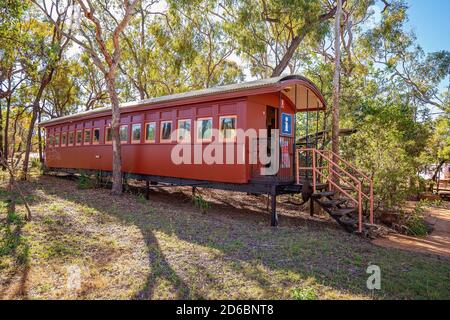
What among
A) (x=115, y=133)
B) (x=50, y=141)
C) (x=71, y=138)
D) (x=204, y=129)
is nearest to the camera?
(x=204, y=129)

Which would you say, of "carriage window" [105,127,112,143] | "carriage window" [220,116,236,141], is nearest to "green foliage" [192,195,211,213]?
"carriage window" [220,116,236,141]

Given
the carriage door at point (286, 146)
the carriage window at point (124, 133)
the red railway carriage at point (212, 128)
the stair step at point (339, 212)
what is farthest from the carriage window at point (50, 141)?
the stair step at point (339, 212)

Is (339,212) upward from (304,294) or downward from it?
upward

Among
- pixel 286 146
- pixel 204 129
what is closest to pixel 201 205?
pixel 204 129

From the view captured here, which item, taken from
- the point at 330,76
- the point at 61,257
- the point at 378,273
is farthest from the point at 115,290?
the point at 330,76

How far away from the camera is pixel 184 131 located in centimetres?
938

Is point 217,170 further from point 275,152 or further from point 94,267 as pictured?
point 94,267

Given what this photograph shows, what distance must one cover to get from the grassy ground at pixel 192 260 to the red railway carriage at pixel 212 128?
135cm

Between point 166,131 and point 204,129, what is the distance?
6.10ft

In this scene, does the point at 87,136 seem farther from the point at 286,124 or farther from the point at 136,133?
the point at 286,124

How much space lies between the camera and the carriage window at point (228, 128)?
8.01 m

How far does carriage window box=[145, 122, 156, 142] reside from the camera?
10.5m

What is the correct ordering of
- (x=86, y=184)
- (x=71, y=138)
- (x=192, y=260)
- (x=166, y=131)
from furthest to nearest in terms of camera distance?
(x=71, y=138) < (x=86, y=184) < (x=166, y=131) < (x=192, y=260)

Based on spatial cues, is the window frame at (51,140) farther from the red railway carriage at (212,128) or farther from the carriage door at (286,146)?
the carriage door at (286,146)
